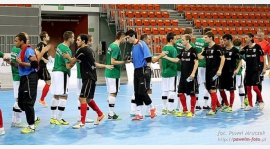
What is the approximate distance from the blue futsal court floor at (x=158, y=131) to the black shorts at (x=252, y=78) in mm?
727

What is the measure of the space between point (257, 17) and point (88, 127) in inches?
913

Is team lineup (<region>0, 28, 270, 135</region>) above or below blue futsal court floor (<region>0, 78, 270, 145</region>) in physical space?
above

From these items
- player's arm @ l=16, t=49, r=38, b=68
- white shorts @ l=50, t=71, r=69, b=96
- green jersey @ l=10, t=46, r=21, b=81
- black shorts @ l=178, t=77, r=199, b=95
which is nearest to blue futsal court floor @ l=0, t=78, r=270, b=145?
black shorts @ l=178, t=77, r=199, b=95

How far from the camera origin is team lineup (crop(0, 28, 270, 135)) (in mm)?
7516

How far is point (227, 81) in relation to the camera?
33.6 feet

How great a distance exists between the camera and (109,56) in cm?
919

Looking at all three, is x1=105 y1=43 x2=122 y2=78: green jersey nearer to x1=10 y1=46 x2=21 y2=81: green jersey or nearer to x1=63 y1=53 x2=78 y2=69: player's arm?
x1=63 y1=53 x2=78 y2=69: player's arm

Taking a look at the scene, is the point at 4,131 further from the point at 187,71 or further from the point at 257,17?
the point at 257,17

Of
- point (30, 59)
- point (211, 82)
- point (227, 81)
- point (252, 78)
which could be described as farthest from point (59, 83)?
point (252, 78)

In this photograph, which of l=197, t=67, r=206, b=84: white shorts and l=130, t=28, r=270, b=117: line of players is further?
l=197, t=67, r=206, b=84: white shorts

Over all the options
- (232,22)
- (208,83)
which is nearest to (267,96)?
(208,83)

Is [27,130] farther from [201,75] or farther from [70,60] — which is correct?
[201,75]

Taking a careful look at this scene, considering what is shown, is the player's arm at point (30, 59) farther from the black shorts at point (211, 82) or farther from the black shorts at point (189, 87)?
the black shorts at point (211, 82)

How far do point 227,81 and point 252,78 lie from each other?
71 cm
